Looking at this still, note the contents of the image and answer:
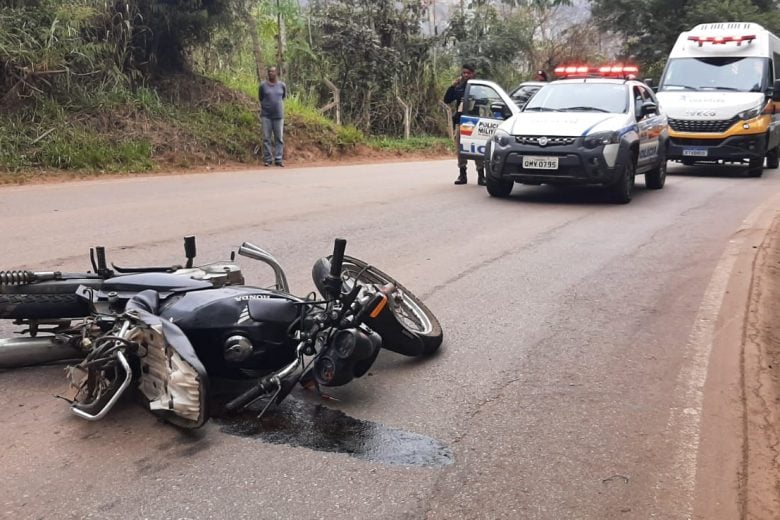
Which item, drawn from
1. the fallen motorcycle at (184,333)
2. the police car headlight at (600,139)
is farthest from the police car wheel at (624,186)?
the fallen motorcycle at (184,333)

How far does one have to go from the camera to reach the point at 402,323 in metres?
4.60

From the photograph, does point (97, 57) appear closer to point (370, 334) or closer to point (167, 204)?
point (167, 204)

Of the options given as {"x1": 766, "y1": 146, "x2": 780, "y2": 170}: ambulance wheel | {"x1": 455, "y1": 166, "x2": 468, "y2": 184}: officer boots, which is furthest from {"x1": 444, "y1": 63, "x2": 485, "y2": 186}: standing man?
{"x1": 766, "y1": 146, "x2": 780, "y2": 170}: ambulance wheel

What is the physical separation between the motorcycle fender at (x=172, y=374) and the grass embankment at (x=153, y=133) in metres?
11.4

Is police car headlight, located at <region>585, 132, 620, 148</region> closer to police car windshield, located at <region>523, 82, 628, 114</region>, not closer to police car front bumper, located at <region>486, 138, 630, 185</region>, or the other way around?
police car front bumper, located at <region>486, 138, 630, 185</region>

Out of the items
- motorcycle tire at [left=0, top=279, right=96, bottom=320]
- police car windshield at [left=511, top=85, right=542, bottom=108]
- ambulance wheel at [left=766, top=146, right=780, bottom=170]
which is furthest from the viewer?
ambulance wheel at [left=766, top=146, right=780, bottom=170]

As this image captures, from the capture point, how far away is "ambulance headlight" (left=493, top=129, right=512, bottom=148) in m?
11.2

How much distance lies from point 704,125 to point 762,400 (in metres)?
12.8

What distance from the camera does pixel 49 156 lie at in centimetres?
1476

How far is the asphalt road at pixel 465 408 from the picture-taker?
3145mm

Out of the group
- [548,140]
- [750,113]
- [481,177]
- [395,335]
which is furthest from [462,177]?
[395,335]

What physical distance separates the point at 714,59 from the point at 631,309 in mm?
12989

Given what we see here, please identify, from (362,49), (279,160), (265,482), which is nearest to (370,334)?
(265,482)

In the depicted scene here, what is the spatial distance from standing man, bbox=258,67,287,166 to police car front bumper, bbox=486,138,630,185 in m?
7.68
